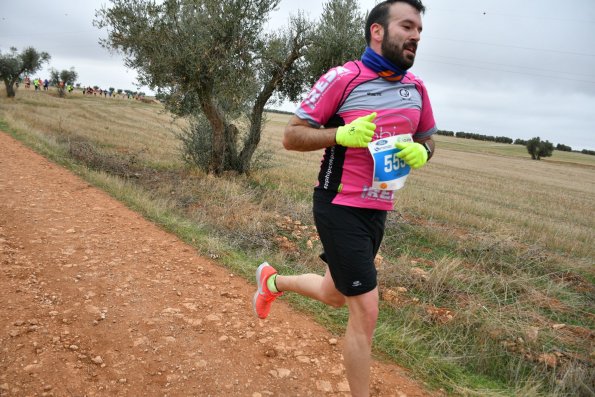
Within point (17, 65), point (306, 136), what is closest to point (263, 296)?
point (306, 136)

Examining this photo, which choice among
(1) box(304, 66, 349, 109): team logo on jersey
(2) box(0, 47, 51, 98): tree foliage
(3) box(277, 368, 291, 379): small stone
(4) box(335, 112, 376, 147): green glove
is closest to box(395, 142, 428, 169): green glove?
(4) box(335, 112, 376, 147): green glove

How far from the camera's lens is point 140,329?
3.24 meters

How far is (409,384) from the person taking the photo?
303 cm

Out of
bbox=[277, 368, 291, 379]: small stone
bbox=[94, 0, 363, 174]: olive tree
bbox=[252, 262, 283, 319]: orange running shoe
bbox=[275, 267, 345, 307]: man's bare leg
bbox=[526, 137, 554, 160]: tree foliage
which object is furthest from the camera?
bbox=[526, 137, 554, 160]: tree foliage

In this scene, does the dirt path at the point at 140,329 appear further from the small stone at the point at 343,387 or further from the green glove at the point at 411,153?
the green glove at the point at 411,153

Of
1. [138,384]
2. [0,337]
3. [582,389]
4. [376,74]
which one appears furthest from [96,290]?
[582,389]

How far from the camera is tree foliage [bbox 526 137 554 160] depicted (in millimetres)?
51688

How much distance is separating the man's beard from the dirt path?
2.16 meters

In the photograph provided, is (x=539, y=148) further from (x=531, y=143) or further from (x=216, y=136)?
(x=216, y=136)

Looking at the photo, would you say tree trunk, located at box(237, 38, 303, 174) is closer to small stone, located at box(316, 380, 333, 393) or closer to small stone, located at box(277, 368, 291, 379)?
small stone, located at box(277, 368, 291, 379)

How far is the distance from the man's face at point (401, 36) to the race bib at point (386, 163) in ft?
1.42

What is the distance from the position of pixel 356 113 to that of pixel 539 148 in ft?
190

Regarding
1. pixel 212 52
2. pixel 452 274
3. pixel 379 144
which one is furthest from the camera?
pixel 212 52

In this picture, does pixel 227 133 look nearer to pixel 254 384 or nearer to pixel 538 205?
pixel 254 384
